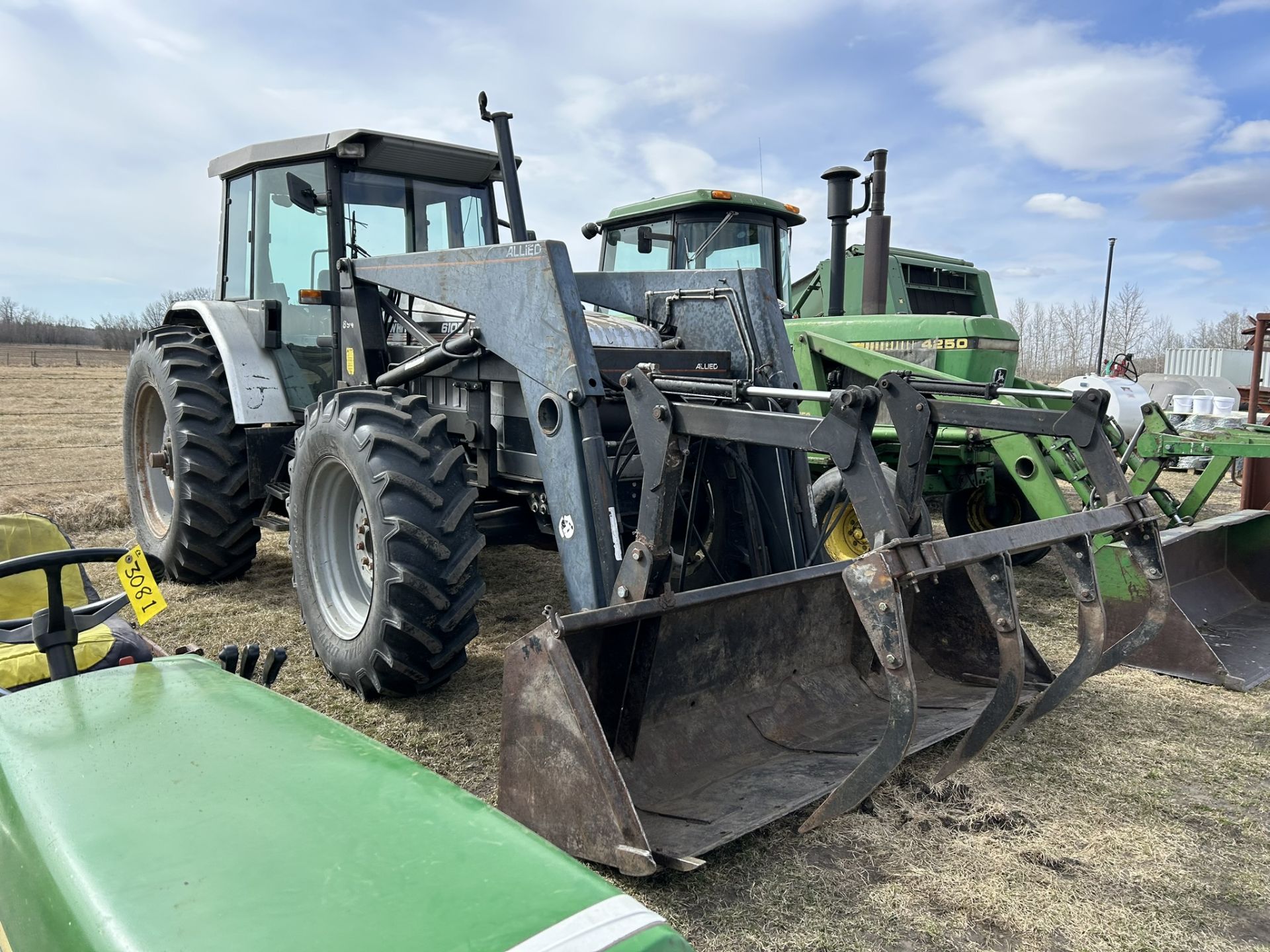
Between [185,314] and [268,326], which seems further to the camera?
[185,314]

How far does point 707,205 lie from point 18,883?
20.9 feet

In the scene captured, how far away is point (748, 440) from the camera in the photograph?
2.79 m

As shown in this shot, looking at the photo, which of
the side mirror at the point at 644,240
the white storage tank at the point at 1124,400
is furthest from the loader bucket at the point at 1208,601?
the white storage tank at the point at 1124,400

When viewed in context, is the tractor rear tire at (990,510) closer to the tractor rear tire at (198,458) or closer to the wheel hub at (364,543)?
the wheel hub at (364,543)

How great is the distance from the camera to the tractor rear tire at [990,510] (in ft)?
21.4

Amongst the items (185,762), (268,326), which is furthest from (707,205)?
(185,762)

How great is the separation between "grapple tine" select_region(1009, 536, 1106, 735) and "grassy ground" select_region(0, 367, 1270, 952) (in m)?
0.45

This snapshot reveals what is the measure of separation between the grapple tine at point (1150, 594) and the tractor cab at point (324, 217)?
3653 mm

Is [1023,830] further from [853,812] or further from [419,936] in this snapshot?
[419,936]

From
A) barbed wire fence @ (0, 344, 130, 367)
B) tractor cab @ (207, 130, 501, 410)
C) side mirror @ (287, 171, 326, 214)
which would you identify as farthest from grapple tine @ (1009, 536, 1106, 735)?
barbed wire fence @ (0, 344, 130, 367)

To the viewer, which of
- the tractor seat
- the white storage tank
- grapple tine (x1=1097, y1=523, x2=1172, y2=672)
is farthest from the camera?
the white storage tank

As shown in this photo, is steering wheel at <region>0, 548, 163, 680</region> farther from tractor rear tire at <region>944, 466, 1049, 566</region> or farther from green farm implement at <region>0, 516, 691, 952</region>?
tractor rear tire at <region>944, 466, 1049, 566</region>

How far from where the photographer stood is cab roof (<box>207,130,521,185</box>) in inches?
187

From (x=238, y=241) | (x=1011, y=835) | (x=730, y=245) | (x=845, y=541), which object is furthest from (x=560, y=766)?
(x=730, y=245)
